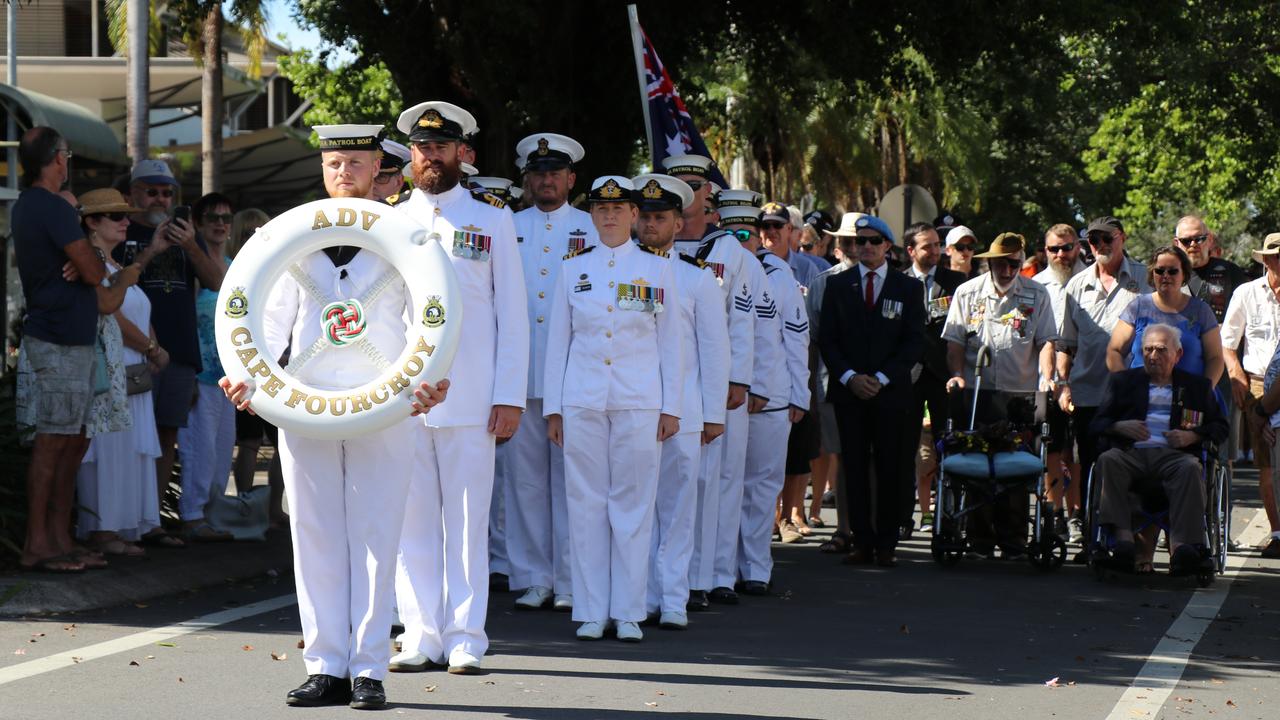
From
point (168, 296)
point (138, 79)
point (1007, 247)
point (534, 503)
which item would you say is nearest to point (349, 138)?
point (534, 503)

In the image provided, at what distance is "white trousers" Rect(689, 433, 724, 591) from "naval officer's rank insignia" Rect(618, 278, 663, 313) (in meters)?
1.48

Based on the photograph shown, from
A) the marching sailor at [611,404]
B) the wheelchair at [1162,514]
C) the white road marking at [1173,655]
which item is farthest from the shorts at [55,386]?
the wheelchair at [1162,514]

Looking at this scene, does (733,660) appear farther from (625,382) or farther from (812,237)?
(812,237)

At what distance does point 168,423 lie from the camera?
11.0 m

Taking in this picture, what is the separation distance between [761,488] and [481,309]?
3546 millimetres

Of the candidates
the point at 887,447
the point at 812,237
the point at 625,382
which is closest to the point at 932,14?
the point at 812,237

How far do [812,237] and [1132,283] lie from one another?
4.60 meters

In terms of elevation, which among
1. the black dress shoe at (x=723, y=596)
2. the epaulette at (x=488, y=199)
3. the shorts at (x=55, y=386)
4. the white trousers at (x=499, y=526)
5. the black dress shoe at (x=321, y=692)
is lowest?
the black dress shoe at (x=723, y=596)

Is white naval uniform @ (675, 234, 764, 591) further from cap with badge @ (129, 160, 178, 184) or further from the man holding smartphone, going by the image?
cap with badge @ (129, 160, 178, 184)

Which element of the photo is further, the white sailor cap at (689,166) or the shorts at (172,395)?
the shorts at (172,395)

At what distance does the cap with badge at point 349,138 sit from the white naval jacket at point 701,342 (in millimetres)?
2540

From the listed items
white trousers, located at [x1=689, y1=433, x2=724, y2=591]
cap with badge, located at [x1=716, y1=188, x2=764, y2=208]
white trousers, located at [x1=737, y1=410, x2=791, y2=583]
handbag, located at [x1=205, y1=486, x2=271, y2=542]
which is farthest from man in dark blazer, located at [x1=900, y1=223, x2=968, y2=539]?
handbag, located at [x1=205, y1=486, x2=271, y2=542]

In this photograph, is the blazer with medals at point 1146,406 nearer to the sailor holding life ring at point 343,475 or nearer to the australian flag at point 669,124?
the australian flag at point 669,124

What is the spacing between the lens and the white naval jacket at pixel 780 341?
1066 cm
